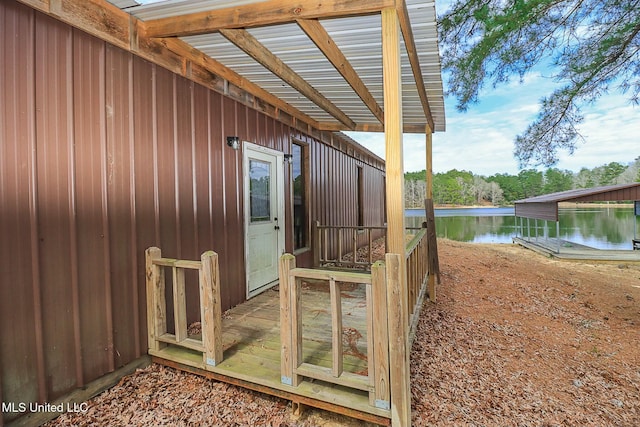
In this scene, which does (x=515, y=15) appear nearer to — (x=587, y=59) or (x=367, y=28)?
(x=587, y=59)

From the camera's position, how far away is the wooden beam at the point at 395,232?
68.2 inches

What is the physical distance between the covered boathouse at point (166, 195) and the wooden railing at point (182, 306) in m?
0.01

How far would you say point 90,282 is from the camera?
→ 212 cm

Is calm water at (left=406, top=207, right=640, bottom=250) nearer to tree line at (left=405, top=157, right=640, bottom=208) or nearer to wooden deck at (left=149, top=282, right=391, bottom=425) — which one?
wooden deck at (left=149, top=282, right=391, bottom=425)

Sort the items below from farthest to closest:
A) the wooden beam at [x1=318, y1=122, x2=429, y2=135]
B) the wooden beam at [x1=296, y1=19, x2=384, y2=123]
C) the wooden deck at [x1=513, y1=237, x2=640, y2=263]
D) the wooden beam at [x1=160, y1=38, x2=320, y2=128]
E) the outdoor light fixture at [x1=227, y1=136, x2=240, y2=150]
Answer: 1. the wooden deck at [x1=513, y1=237, x2=640, y2=263]
2. the wooden beam at [x1=318, y1=122, x2=429, y2=135]
3. the outdoor light fixture at [x1=227, y1=136, x2=240, y2=150]
4. the wooden beam at [x1=160, y1=38, x2=320, y2=128]
5. the wooden beam at [x1=296, y1=19, x2=384, y2=123]

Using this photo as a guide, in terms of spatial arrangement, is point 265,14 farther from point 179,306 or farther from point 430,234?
point 430,234

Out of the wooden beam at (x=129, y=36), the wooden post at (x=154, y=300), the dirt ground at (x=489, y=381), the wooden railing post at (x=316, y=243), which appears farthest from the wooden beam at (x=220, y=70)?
the dirt ground at (x=489, y=381)

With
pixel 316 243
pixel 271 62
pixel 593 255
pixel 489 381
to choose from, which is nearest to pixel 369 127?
pixel 316 243

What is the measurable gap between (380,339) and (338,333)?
0.27 meters

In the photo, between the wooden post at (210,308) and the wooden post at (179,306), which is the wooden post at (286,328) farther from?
the wooden post at (179,306)

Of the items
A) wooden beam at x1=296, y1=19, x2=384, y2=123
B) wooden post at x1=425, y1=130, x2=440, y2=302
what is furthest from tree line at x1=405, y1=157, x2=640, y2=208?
wooden beam at x1=296, y1=19, x2=384, y2=123

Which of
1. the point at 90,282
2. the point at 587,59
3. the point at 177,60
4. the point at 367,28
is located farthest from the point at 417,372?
the point at 587,59

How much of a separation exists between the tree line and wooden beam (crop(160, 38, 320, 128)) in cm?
3433

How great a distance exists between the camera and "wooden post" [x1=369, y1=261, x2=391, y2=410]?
176cm
